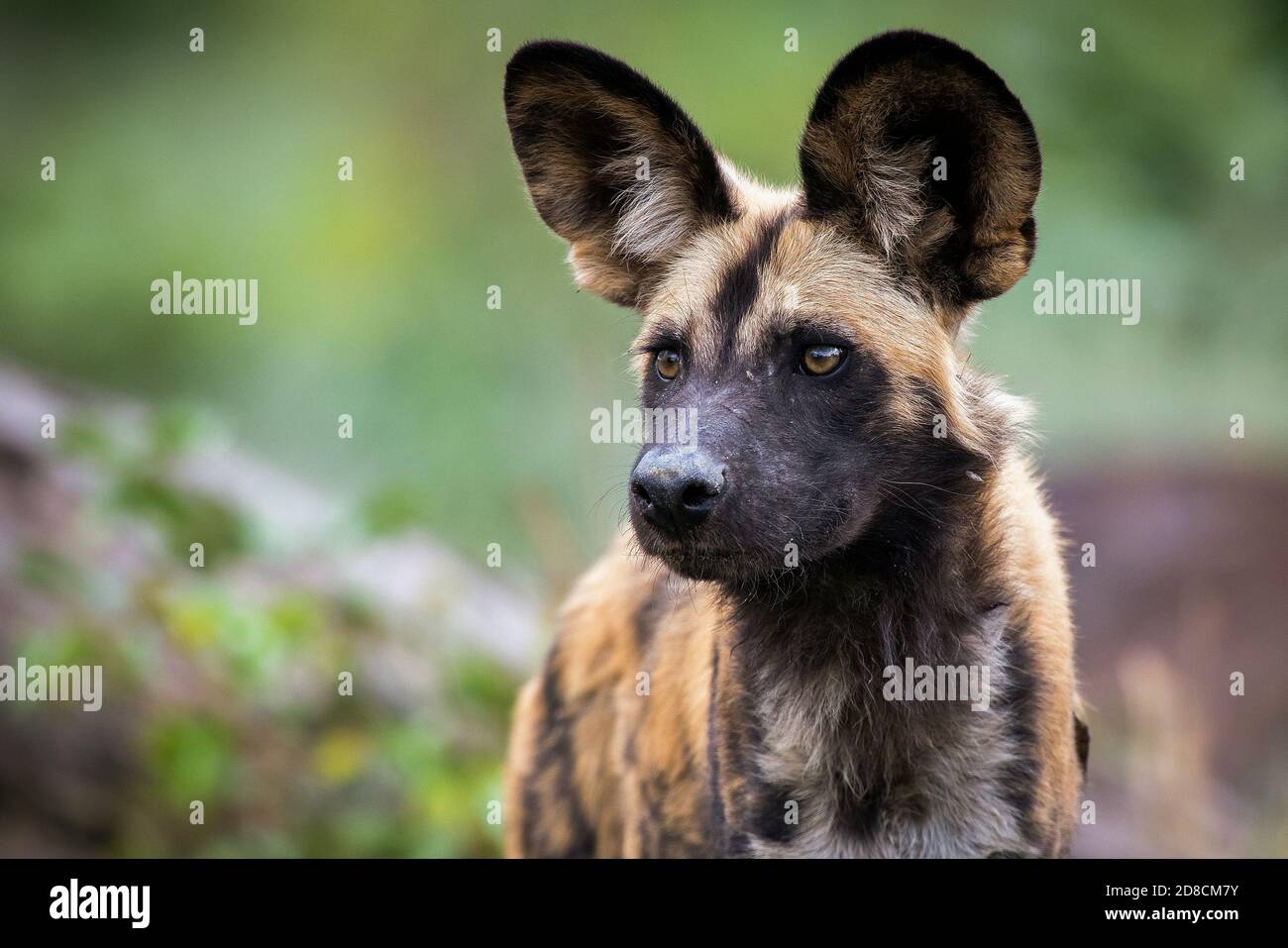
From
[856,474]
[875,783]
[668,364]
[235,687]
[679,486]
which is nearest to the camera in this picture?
[679,486]

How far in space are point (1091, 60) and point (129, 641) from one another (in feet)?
22.7

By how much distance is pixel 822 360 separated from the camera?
12.9 feet

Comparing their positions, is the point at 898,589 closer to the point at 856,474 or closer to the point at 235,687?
the point at 856,474

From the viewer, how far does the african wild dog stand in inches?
150

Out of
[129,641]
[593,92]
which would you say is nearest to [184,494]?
[129,641]

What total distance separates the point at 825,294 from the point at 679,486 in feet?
2.76

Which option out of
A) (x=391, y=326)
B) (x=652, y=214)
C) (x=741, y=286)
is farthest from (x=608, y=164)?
(x=391, y=326)

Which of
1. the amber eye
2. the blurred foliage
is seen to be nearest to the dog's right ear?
the amber eye

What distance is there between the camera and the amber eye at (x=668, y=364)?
4.19 m

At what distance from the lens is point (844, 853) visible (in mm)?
3941

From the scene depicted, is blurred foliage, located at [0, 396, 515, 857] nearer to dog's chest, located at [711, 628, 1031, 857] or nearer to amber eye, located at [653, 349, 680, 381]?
dog's chest, located at [711, 628, 1031, 857]

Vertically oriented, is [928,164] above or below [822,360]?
above

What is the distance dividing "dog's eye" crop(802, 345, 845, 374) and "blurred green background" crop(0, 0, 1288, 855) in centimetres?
324
